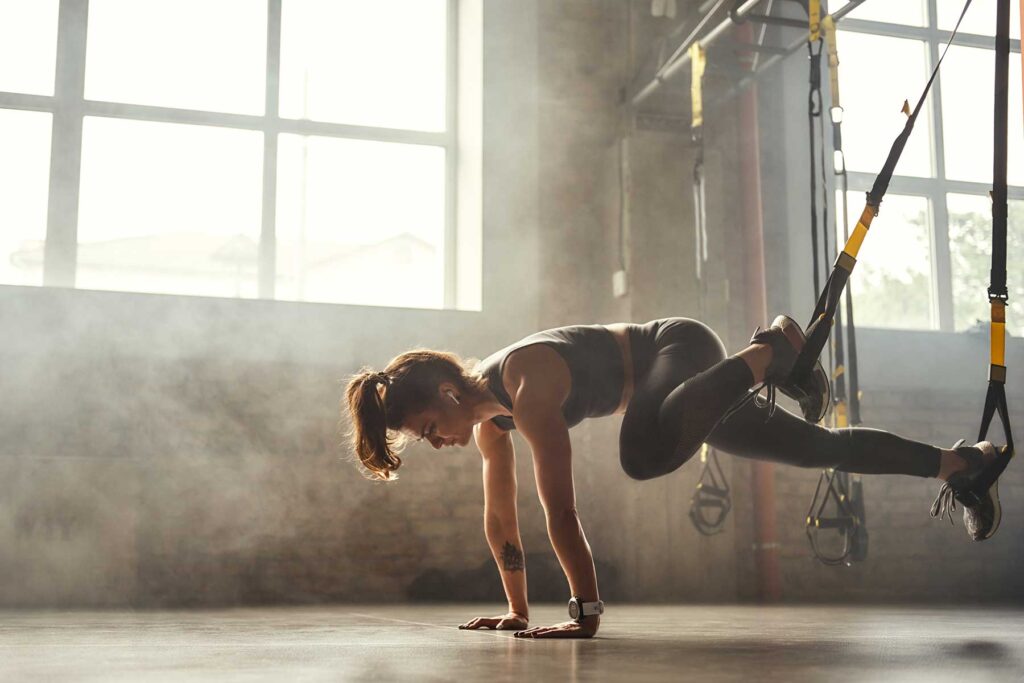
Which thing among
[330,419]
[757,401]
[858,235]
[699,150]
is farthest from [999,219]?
[330,419]

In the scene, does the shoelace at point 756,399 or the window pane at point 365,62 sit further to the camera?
the window pane at point 365,62

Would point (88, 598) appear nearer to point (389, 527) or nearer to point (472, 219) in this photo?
point (389, 527)

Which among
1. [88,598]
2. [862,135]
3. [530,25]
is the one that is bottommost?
[88,598]

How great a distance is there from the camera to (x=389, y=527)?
546 centimetres

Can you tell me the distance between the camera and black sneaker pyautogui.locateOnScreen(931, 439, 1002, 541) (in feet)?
9.21

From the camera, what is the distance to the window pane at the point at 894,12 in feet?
21.2

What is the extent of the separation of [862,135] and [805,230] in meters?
0.93

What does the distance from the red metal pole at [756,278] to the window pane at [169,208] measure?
2765 mm

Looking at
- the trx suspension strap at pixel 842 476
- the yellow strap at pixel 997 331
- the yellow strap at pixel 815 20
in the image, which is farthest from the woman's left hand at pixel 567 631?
the yellow strap at pixel 815 20

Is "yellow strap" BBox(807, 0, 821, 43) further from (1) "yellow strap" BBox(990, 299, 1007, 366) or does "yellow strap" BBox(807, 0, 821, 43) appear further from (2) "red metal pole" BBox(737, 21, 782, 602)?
(2) "red metal pole" BBox(737, 21, 782, 602)

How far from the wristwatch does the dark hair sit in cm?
54

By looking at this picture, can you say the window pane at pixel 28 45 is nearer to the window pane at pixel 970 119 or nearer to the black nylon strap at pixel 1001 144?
the black nylon strap at pixel 1001 144

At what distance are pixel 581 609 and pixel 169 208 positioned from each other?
4.12 metres

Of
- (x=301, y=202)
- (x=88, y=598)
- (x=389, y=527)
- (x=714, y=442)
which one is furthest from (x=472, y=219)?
(x=714, y=442)
